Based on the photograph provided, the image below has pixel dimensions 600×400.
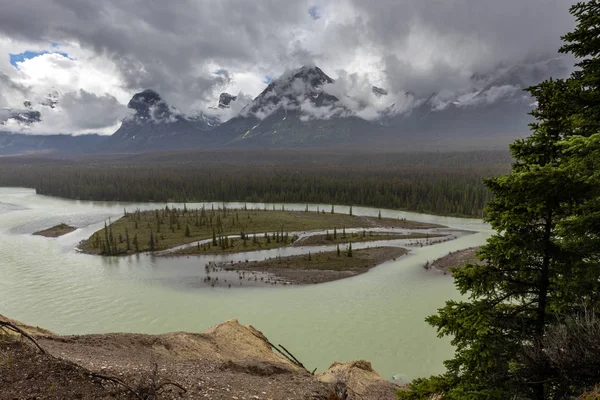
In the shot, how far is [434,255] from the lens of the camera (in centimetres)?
6250

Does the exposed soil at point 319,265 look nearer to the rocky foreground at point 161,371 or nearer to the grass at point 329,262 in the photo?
the grass at point 329,262

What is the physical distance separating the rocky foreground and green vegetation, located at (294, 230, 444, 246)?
173ft

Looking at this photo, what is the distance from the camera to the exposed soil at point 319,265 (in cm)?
5041

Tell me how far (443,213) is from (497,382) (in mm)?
115343

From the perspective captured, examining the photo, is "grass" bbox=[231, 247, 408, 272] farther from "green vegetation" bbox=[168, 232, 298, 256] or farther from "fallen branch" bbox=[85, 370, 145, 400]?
"fallen branch" bbox=[85, 370, 145, 400]

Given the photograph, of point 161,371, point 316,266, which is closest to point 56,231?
point 316,266

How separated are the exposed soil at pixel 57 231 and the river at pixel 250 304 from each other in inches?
559

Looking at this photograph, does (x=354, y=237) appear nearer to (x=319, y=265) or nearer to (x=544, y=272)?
(x=319, y=265)

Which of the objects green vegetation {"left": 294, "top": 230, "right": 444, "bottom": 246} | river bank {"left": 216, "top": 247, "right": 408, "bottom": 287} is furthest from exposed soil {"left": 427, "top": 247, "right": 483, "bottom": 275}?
green vegetation {"left": 294, "top": 230, "right": 444, "bottom": 246}

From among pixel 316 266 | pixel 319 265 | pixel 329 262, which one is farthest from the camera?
pixel 329 262

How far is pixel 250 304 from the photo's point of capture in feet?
132

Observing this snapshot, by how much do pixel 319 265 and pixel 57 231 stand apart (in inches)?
2657

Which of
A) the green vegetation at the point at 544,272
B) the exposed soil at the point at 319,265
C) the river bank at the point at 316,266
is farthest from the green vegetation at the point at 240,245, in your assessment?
the green vegetation at the point at 544,272

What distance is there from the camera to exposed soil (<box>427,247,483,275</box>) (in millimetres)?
52906
